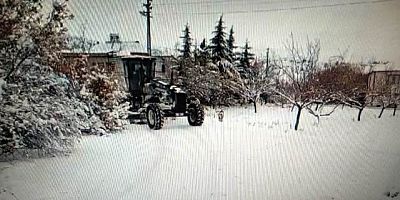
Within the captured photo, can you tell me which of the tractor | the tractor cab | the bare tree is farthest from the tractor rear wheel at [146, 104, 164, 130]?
the bare tree

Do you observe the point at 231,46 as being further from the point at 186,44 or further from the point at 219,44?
the point at 186,44

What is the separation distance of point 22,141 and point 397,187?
2.03m

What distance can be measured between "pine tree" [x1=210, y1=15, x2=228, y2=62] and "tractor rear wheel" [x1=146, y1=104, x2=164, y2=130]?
0.41 m

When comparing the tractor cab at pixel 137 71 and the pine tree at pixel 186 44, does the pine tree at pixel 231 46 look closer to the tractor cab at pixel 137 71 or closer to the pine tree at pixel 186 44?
the pine tree at pixel 186 44

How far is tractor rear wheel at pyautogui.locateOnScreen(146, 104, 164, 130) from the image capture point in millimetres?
1738

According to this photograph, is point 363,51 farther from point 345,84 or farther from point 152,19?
point 152,19

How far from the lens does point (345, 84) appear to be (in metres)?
1.72

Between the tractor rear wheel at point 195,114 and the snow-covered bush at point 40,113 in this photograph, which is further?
the tractor rear wheel at point 195,114

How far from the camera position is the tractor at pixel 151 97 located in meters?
1.70

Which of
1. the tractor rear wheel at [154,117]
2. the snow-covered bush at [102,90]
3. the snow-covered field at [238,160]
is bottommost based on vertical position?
the snow-covered field at [238,160]

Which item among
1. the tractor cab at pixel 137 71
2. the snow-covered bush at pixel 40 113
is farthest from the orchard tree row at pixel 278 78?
the snow-covered bush at pixel 40 113

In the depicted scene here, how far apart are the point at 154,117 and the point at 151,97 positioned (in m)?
0.12

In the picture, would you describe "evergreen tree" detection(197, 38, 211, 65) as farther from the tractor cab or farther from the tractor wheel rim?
the tractor wheel rim

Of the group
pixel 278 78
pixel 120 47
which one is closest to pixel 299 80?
pixel 278 78
